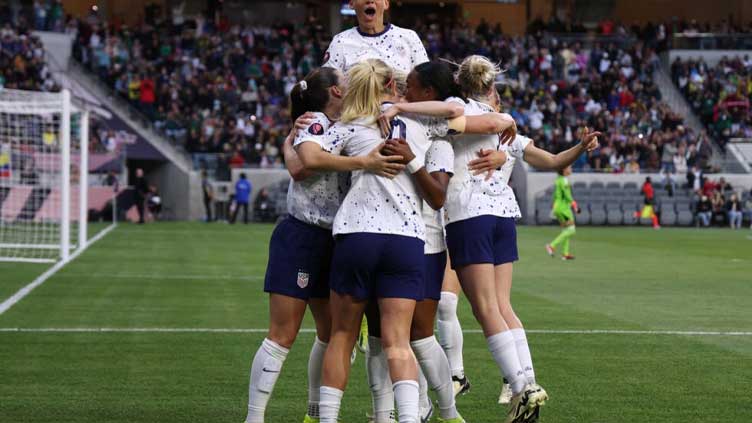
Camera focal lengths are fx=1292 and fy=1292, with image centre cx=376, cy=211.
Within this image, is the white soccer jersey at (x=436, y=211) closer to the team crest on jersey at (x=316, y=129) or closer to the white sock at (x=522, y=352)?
the team crest on jersey at (x=316, y=129)

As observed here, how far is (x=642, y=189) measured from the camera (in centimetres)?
4719

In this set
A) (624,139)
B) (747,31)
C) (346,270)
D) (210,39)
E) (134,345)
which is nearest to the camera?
(346,270)

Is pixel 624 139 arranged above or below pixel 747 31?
below

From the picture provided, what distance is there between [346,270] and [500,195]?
69.1 inches

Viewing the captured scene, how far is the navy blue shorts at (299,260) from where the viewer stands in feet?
24.1

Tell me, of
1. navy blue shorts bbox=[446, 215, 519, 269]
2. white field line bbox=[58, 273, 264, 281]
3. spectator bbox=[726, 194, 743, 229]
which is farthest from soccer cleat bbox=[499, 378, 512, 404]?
Answer: spectator bbox=[726, 194, 743, 229]

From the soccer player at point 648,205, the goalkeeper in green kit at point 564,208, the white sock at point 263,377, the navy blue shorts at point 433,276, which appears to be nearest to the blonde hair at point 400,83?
the navy blue shorts at point 433,276

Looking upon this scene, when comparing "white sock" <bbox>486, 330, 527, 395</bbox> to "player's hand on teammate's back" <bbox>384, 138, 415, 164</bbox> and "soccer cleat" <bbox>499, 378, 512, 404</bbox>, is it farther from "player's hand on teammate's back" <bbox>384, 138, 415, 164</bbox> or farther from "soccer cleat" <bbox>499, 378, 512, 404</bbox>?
"player's hand on teammate's back" <bbox>384, 138, 415, 164</bbox>

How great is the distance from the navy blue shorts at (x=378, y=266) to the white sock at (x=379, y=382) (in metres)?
0.69

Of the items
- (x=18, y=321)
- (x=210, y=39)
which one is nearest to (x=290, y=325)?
(x=18, y=321)

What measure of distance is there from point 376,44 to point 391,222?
1666 mm

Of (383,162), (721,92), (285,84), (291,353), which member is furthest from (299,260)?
(721,92)

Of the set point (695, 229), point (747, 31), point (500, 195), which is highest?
point (747, 31)

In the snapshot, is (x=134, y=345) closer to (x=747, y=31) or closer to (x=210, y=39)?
(x=210, y=39)
